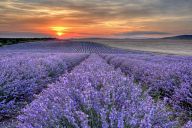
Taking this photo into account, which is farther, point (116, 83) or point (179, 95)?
point (179, 95)

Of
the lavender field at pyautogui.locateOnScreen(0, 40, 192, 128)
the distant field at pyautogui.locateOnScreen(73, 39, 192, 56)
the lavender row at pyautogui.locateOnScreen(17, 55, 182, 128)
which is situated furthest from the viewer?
the distant field at pyautogui.locateOnScreen(73, 39, 192, 56)

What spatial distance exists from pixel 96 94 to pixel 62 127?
53 cm

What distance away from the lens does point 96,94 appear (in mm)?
2619

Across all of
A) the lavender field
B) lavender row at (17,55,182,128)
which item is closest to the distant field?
the lavender field

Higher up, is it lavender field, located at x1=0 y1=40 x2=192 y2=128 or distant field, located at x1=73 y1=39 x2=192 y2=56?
lavender field, located at x1=0 y1=40 x2=192 y2=128

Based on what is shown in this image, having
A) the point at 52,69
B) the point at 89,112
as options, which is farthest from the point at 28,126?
the point at 52,69

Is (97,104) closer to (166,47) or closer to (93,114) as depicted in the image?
(93,114)

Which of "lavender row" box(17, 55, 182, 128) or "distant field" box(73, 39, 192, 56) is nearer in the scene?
"lavender row" box(17, 55, 182, 128)

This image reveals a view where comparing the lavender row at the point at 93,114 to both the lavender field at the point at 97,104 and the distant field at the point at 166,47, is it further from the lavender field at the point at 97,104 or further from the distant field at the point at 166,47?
the distant field at the point at 166,47

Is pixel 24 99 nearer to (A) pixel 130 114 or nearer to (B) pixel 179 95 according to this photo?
(B) pixel 179 95

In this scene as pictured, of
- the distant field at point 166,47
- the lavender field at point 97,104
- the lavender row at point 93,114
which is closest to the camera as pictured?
the lavender row at point 93,114

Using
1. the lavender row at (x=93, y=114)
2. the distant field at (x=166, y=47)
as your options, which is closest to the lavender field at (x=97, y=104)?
the lavender row at (x=93, y=114)

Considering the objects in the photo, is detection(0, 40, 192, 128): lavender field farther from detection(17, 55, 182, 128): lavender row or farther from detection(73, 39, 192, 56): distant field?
detection(73, 39, 192, 56): distant field

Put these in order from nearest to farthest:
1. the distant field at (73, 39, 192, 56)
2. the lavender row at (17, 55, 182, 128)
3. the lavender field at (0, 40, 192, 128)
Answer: the lavender row at (17, 55, 182, 128)
the lavender field at (0, 40, 192, 128)
the distant field at (73, 39, 192, 56)
